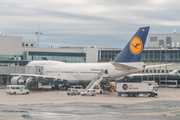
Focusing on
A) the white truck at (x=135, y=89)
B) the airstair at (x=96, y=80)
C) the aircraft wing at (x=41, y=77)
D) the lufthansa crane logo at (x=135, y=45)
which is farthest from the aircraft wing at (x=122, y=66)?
the aircraft wing at (x=41, y=77)

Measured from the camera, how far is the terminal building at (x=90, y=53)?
94812 mm

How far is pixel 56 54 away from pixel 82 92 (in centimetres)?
5456

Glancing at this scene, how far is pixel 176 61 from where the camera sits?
93250 millimetres

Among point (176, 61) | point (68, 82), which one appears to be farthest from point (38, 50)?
point (176, 61)

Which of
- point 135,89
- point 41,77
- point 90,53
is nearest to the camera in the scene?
point 135,89

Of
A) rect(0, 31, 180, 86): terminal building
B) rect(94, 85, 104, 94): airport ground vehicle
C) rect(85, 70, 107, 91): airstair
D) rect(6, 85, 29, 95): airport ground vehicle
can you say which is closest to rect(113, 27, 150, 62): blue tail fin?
rect(85, 70, 107, 91): airstair

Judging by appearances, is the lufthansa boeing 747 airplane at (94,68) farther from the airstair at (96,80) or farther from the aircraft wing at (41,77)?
the airstair at (96,80)

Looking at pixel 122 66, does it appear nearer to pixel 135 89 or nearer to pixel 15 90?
pixel 135 89

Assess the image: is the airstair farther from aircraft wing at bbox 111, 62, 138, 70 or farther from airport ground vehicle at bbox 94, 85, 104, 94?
aircraft wing at bbox 111, 62, 138, 70

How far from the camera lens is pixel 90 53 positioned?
102 metres

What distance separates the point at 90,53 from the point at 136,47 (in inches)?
1691

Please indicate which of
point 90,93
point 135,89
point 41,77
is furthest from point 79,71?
point 135,89

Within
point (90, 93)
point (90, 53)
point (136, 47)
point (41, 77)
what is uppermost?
point (90, 53)

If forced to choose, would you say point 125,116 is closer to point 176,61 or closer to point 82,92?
point 82,92
